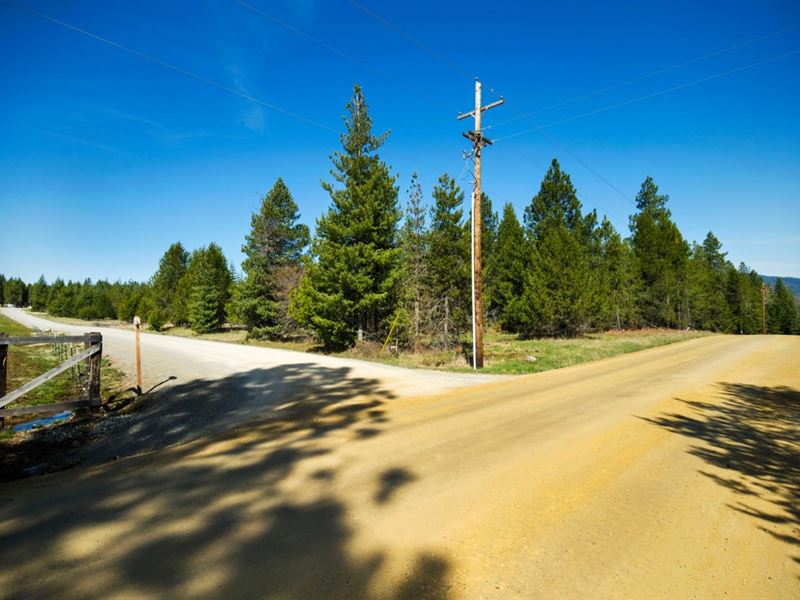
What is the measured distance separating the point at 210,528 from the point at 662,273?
1861 inches

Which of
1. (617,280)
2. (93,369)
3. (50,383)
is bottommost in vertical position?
(50,383)

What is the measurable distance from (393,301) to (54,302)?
319 feet

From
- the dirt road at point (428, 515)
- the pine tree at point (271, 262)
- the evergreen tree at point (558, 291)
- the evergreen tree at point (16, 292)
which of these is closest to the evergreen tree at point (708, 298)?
the evergreen tree at point (558, 291)

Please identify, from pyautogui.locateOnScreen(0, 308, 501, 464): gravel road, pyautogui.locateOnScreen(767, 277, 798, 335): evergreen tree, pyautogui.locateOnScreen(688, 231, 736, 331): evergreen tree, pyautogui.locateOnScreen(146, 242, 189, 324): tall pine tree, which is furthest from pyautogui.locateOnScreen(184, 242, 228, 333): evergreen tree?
pyautogui.locateOnScreen(767, 277, 798, 335): evergreen tree

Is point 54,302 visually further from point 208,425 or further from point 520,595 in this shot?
point 520,595

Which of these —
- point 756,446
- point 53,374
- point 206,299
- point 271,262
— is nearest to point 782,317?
point 271,262

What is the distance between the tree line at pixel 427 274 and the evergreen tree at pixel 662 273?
0.35 ft

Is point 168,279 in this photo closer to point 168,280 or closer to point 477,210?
point 168,280

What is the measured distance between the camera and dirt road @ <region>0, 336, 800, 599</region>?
2.66 metres

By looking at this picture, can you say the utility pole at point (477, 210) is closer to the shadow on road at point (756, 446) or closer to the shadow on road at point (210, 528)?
the shadow on road at point (756, 446)

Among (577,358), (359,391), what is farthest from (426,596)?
(577,358)

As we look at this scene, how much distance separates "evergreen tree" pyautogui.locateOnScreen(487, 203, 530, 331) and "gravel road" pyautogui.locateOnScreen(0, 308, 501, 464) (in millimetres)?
26146

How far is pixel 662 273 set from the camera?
40.6m

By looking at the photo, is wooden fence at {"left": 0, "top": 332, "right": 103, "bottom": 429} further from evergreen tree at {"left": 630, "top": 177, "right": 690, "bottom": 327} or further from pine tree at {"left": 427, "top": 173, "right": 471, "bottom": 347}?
evergreen tree at {"left": 630, "top": 177, "right": 690, "bottom": 327}
